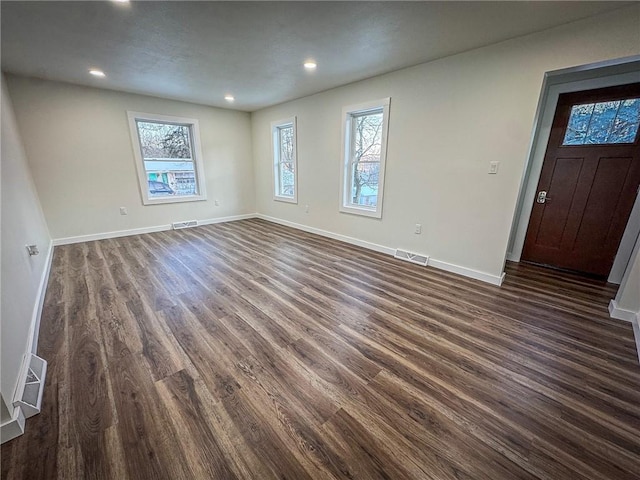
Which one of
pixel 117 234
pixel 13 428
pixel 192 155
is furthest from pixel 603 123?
pixel 117 234

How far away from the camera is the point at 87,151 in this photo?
13.3ft

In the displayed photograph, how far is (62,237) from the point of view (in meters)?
4.07

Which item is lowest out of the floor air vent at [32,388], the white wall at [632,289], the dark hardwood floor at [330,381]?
the dark hardwood floor at [330,381]

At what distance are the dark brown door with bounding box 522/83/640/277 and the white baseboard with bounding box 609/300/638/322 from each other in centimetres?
110

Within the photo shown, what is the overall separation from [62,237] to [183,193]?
79.3 inches

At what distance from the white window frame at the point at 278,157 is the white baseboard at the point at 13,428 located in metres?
4.43

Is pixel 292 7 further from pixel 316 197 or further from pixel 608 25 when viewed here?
pixel 316 197

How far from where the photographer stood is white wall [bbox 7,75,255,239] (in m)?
3.65

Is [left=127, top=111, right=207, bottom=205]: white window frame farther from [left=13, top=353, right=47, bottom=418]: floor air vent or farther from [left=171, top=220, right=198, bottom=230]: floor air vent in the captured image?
[left=13, top=353, right=47, bottom=418]: floor air vent

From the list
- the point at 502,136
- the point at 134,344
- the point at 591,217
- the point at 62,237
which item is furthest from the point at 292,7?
the point at 62,237

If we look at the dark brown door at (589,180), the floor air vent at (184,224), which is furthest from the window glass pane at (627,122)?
the floor air vent at (184,224)

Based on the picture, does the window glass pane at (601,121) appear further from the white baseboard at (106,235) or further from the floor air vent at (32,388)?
the white baseboard at (106,235)

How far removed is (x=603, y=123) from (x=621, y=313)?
214 cm

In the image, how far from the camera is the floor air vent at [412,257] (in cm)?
343
